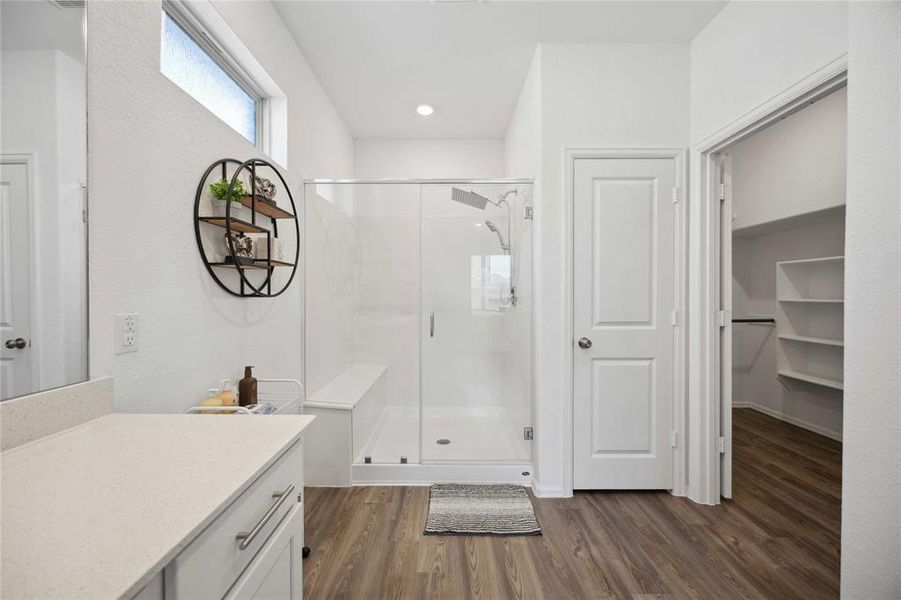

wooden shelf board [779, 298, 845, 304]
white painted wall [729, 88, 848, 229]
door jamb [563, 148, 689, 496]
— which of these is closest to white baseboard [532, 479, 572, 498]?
door jamb [563, 148, 689, 496]

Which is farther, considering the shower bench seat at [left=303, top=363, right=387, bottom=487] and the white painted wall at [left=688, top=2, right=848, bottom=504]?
the shower bench seat at [left=303, top=363, right=387, bottom=487]

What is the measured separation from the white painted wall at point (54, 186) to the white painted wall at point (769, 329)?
187 inches

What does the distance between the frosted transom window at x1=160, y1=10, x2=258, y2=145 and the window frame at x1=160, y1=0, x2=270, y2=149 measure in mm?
12

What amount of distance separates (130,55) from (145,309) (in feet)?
2.65

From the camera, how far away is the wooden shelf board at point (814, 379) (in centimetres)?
312

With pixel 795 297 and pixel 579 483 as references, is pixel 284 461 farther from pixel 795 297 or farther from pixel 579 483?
pixel 795 297

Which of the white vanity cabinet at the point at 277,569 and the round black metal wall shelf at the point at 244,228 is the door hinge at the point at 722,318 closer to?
the white vanity cabinet at the point at 277,569

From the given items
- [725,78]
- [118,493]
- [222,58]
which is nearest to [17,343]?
[118,493]

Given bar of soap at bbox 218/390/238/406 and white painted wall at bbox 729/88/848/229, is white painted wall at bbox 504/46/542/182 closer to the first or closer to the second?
white painted wall at bbox 729/88/848/229

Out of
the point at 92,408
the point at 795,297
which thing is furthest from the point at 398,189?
the point at 795,297

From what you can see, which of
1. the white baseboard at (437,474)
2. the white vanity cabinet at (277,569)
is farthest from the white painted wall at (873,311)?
the white vanity cabinet at (277,569)

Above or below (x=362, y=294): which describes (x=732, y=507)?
below

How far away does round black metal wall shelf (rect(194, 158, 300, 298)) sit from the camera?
1582 mm

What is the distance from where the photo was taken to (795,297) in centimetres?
362
